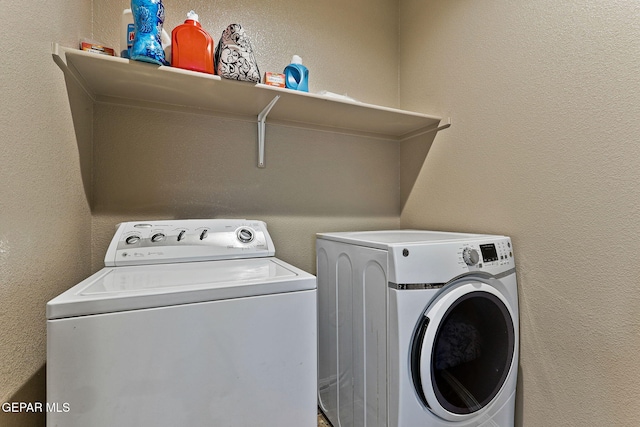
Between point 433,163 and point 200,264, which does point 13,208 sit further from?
point 433,163

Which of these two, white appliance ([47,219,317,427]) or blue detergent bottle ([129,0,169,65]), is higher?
blue detergent bottle ([129,0,169,65])

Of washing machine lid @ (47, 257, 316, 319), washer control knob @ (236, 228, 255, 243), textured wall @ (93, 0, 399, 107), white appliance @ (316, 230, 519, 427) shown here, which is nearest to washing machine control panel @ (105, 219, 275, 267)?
washer control knob @ (236, 228, 255, 243)

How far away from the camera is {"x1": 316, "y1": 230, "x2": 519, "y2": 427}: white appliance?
103 centimetres

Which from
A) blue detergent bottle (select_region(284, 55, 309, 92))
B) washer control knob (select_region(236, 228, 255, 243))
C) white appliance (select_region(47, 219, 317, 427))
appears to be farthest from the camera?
blue detergent bottle (select_region(284, 55, 309, 92))

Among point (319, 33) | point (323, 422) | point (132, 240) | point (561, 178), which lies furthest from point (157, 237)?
point (561, 178)

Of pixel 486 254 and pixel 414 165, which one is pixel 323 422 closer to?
pixel 486 254

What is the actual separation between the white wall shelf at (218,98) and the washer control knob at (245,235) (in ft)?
1.49

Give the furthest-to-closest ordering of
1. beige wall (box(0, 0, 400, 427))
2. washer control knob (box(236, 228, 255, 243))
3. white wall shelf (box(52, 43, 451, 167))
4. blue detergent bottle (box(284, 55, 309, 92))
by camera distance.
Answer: blue detergent bottle (box(284, 55, 309, 92)) < washer control knob (box(236, 228, 255, 243)) < white wall shelf (box(52, 43, 451, 167)) < beige wall (box(0, 0, 400, 427))

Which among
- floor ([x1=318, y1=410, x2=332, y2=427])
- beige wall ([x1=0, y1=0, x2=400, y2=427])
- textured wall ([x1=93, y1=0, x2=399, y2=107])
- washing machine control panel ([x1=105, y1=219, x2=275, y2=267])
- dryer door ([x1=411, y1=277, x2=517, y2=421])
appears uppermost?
textured wall ([x1=93, y1=0, x2=399, y2=107])

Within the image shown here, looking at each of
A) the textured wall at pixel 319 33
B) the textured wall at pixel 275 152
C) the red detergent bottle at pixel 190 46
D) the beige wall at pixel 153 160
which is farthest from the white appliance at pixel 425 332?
the textured wall at pixel 319 33

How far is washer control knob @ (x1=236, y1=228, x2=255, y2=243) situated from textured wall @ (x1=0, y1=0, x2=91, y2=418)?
0.61 m

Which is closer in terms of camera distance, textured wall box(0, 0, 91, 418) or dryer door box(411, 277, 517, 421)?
textured wall box(0, 0, 91, 418)

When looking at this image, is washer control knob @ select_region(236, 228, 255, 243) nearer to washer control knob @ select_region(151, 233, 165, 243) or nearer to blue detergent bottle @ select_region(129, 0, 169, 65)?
washer control knob @ select_region(151, 233, 165, 243)

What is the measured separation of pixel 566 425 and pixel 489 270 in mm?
651
